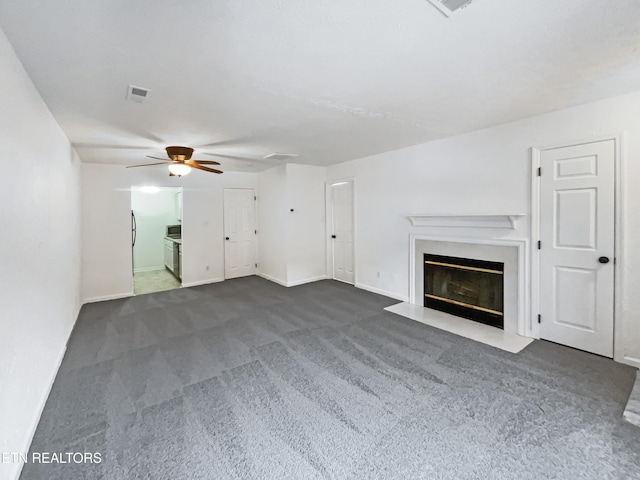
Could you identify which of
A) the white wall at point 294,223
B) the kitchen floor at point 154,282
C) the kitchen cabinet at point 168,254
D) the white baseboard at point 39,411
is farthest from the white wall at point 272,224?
the white baseboard at point 39,411

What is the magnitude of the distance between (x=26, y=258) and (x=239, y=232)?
4703 mm

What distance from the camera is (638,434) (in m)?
1.83

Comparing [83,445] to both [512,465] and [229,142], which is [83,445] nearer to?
[512,465]

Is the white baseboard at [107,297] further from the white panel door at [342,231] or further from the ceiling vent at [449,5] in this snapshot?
the ceiling vent at [449,5]

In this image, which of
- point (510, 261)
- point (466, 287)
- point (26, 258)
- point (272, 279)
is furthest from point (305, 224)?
point (26, 258)

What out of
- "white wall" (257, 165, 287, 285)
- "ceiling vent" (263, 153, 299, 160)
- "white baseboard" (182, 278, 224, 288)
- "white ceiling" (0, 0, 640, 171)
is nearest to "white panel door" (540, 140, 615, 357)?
"white ceiling" (0, 0, 640, 171)

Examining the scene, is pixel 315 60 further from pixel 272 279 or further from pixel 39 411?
pixel 272 279

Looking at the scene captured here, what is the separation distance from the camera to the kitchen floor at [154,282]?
19.0 feet

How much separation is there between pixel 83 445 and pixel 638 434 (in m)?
3.52

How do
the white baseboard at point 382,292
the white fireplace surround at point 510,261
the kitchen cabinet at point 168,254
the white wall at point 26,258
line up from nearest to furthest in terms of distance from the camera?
1. the white wall at point 26,258
2. the white fireplace surround at point 510,261
3. the white baseboard at point 382,292
4. the kitchen cabinet at point 168,254

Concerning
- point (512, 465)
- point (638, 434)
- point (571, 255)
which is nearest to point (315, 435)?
point (512, 465)

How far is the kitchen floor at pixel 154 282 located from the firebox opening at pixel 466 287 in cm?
498

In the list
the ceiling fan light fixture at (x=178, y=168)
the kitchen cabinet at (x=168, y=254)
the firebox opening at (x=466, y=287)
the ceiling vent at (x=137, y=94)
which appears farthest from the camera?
the kitchen cabinet at (x=168, y=254)

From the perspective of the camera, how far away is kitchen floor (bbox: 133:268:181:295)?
579 cm
